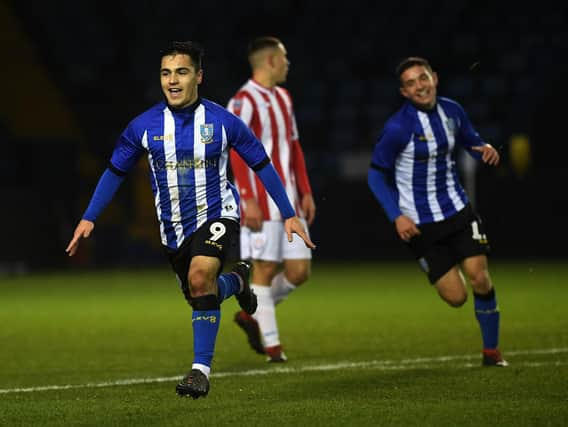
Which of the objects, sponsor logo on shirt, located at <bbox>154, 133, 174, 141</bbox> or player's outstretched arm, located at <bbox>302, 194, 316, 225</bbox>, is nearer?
sponsor logo on shirt, located at <bbox>154, 133, 174, 141</bbox>

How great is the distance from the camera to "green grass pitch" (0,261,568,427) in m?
5.36

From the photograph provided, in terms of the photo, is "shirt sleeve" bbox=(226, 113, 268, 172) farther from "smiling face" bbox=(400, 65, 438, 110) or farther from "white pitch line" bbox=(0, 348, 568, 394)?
"smiling face" bbox=(400, 65, 438, 110)

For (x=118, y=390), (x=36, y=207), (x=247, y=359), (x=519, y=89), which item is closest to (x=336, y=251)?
(x=36, y=207)

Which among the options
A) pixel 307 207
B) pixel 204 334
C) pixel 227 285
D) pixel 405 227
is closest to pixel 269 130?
pixel 307 207

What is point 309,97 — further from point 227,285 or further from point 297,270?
point 227,285

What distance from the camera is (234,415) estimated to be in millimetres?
5320

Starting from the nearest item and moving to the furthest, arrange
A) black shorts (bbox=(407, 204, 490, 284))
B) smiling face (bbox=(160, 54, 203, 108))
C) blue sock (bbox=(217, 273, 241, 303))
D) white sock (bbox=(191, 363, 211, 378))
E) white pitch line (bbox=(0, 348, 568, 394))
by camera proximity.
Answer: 1. white sock (bbox=(191, 363, 211, 378))
2. smiling face (bbox=(160, 54, 203, 108))
3. blue sock (bbox=(217, 273, 241, 303))
4. white pitch line (bbox=(0, 348, 568, 394))
5. black shorts (bbox=(407, 204, 490, 284))

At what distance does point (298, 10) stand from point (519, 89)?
15.9ft

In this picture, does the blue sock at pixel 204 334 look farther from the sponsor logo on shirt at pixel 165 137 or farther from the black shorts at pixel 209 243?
the sponsor logo on shirt at pixel 165 137

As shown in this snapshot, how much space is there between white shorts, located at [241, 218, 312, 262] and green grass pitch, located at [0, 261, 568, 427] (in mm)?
638

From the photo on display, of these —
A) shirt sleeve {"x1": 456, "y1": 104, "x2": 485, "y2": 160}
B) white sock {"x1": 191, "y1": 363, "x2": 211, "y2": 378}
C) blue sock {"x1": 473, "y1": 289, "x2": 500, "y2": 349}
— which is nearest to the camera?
white sock {"x1": 191, "y1": 363, "x2": 211, "y2": 378}

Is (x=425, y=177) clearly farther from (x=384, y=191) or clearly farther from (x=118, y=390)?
(x=118, y=390)

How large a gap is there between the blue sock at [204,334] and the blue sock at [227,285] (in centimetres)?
21

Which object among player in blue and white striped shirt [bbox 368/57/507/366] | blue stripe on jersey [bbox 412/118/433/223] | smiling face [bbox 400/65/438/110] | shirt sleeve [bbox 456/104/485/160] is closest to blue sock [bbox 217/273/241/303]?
player in blue and white striped shirt [bbox 368/57/507/366]
